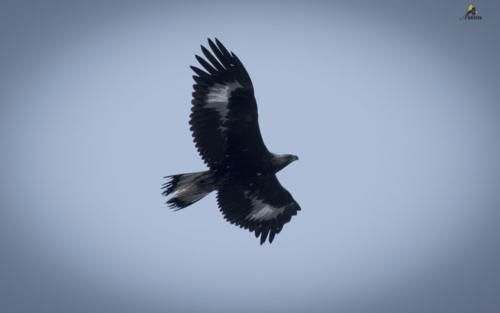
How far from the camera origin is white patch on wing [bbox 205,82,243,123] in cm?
1038

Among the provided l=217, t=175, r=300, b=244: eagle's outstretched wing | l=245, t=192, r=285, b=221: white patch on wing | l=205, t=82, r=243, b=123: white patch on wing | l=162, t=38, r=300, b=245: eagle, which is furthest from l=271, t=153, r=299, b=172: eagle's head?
l=205, t=82, r=243, b=123: white patch on wing

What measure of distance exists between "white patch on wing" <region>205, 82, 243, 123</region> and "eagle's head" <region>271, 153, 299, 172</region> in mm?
1018

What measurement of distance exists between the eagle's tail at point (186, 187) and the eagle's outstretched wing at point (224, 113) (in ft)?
0.74

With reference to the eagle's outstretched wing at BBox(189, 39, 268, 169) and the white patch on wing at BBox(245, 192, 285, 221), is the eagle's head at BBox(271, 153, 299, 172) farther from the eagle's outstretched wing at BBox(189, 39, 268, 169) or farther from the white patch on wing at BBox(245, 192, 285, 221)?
the white patch on wing at BBox(245, 192, 285, 221)

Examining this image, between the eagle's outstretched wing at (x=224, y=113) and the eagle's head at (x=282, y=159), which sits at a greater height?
the eagle's outstretched wing at (x=224, y=113)

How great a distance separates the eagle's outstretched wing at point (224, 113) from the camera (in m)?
10.3

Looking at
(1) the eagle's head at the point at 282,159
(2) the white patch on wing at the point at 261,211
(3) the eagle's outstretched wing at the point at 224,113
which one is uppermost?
(3) the eagle's outstretched wing at the point at 224,113

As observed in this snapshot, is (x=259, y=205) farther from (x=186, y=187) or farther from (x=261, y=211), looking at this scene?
(x=186, y=187)

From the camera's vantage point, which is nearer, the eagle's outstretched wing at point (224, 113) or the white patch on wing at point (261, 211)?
the eagle's outstretched wing at point (224, 113)

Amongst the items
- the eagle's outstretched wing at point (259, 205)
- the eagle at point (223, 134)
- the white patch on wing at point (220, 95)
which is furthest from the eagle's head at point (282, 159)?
the white patch on wing at point (220, 95)

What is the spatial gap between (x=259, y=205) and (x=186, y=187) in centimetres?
145

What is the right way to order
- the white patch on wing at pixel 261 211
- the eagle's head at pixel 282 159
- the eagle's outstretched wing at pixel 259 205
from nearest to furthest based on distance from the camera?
the eagle's head at pixel 282 159
the eagle's outstretched wing at pixel 259 205
the white patch on wing at pixel 261 211

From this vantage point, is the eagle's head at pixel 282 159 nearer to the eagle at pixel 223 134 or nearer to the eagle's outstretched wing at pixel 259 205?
the eagle at pixel 223 134

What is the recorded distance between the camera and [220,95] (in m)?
10.4
